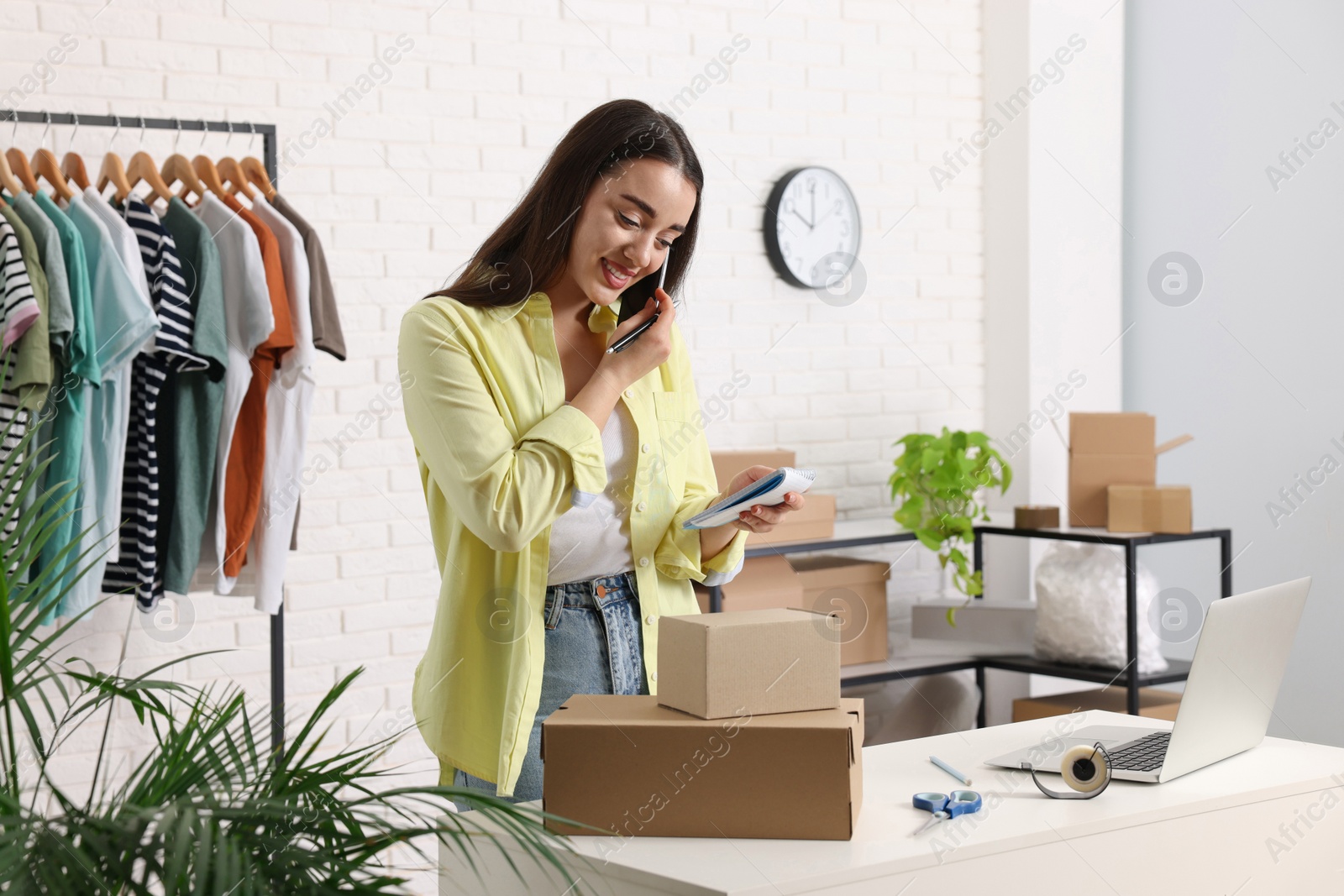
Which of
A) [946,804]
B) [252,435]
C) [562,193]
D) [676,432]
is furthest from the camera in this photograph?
[252,435]

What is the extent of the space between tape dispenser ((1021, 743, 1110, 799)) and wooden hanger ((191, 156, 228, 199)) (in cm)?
219

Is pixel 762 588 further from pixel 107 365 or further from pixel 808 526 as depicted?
pixel 107 365

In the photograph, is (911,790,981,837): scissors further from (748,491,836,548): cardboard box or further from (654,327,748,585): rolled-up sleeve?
(748,491,836,548): cardboard box

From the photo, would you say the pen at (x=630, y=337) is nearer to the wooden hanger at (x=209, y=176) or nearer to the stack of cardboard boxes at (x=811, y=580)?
the wooden hanger at (x=209, y=176)

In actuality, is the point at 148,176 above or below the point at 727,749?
above

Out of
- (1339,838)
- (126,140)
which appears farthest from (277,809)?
(126,140)

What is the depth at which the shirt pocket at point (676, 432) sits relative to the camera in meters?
1.91

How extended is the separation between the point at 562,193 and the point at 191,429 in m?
1.35

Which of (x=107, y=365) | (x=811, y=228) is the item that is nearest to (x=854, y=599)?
(x=811, y=228)

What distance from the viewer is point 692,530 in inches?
74.3

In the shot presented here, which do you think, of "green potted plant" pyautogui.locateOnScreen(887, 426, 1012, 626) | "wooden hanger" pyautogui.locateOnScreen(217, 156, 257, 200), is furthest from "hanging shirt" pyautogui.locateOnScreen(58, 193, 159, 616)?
"green potted plant" pyautogui.locateOnScreen(887, 426, 1012, 626)

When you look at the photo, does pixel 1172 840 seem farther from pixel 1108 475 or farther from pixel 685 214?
pixel 1108 475

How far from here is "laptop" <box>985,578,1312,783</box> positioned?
5.57 feet

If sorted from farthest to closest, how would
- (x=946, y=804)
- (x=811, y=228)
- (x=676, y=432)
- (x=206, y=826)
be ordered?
(x=811, y=228) < (x=676, y=432) < (x=946, y=804) < (x=206, y=826)
